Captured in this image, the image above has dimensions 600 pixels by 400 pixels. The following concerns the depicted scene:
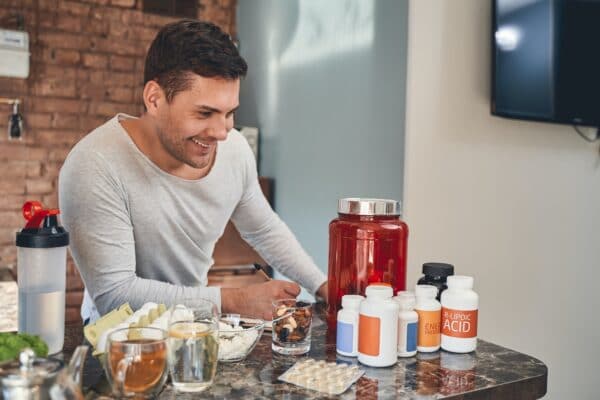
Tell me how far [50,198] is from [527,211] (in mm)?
2565

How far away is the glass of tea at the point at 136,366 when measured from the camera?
3.02ft

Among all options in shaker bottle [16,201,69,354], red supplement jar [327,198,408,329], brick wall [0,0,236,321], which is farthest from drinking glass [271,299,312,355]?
brick wall [0,0,236,321]

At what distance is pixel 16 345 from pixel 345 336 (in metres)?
0.59

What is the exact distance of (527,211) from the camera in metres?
2.49

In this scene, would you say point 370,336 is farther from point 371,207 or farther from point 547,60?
point 547,60

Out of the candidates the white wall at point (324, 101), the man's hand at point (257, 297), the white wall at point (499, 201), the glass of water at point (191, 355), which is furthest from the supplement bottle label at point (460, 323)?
the white wall at point (324, 101)

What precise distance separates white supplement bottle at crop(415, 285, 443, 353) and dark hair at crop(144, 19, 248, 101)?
0.74 meters

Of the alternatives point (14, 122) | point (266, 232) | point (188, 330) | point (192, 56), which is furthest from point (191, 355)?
point (14, 122)

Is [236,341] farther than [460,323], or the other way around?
[460,323]

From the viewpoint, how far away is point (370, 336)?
113cm

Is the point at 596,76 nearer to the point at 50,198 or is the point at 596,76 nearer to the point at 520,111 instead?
the point at 520,111

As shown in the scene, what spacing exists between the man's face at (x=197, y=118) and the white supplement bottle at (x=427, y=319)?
0.69 m

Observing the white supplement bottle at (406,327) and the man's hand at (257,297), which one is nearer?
the white supplement bottle at (406,327)

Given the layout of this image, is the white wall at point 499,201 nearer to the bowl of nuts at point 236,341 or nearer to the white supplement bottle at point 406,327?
the white supplement bottle at point 406,327
